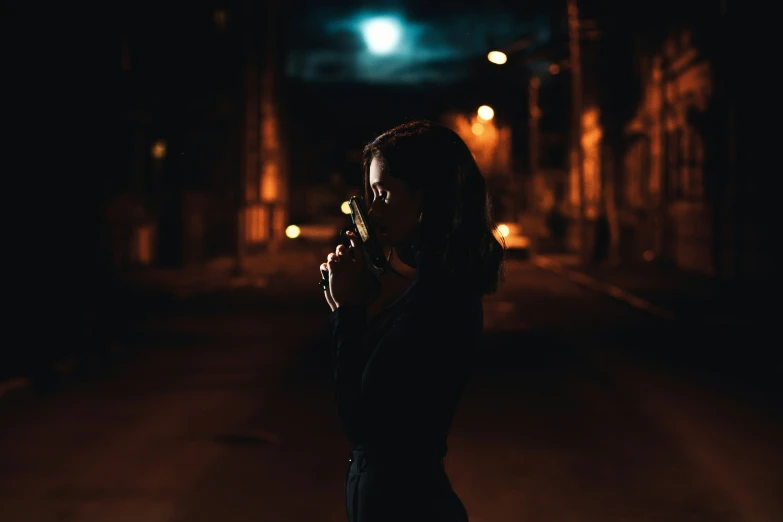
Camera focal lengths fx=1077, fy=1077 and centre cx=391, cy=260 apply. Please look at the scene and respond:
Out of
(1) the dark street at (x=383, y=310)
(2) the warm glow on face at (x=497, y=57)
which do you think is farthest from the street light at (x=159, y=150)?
(2) the warm glow on face at (x=497, y=57)

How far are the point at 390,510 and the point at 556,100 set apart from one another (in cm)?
7625

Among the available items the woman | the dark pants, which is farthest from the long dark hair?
the dark pants

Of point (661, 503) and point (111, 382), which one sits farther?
point (111, 382)

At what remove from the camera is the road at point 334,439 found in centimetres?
666

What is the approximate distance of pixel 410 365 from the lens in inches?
85.6

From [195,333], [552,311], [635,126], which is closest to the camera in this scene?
[195,333]

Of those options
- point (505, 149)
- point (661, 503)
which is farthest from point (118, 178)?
point (505, 149)

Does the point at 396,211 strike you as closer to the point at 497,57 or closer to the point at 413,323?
the point at 413,323

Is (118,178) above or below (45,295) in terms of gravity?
above

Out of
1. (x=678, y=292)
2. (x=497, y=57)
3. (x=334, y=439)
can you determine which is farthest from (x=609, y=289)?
(x=334, y=439)

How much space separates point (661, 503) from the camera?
668 cm

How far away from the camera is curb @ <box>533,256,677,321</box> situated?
20.5m

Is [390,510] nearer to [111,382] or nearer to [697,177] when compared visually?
[111,382]

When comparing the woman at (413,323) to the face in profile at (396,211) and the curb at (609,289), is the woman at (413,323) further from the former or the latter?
the curb at (609,289)
